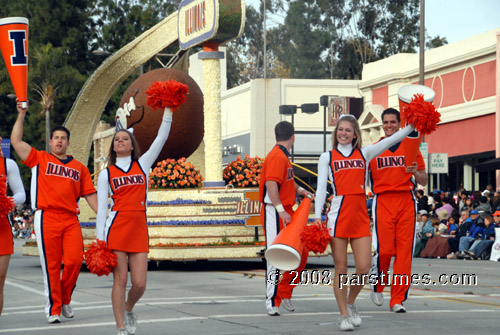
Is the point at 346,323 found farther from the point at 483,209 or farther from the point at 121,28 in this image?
the point at 121,28

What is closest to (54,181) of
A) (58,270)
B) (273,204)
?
(58,270)

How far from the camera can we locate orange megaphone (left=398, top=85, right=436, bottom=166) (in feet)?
31.4

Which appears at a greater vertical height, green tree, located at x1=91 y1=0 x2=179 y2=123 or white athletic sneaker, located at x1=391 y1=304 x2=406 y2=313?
green tree, located at x1=91 y1=0 x2=179 y2=123

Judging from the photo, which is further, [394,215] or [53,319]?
[394,215]

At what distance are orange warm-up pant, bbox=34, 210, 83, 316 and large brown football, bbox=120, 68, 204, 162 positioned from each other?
9508mm

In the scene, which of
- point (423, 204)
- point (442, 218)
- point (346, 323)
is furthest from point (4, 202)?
point (423, 204)

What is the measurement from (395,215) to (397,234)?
0.66 feet

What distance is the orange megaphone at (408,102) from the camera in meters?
9.56

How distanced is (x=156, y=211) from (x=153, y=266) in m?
1.48

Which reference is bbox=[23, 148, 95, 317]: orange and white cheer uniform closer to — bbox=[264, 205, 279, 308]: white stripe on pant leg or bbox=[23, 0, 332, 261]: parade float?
bbox=[264, 205, 279, 308]: white stripe on pant leg

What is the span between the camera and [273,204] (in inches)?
385

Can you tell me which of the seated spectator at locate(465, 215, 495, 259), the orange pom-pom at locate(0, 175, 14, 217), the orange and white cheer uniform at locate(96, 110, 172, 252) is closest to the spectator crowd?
the seated spectator at locate(465, 215, 495, 259)

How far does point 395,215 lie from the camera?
10.0 m

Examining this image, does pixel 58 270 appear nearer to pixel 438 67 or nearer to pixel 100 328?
pixel 100 328
